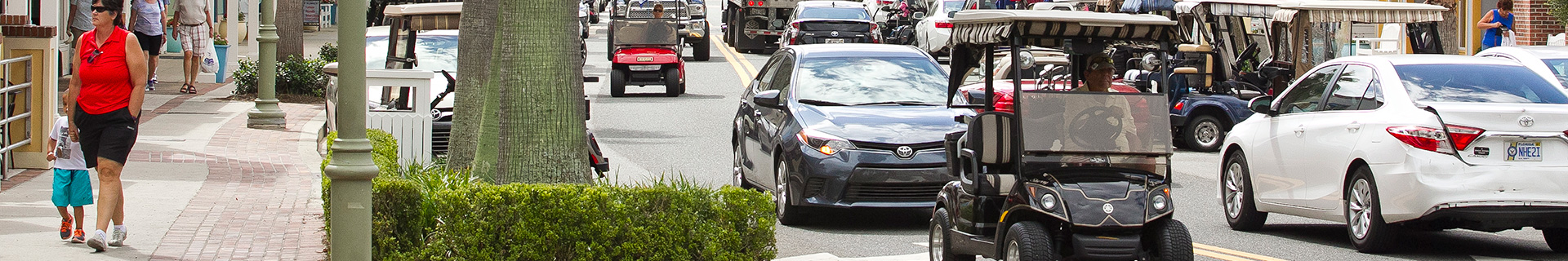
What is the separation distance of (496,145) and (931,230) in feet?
7.65

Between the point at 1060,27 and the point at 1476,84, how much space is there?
2.88 meters

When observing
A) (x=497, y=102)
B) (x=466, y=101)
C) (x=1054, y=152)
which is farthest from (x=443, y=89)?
(x=1054, y=152)

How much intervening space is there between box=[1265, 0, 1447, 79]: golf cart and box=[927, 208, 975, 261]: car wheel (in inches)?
319

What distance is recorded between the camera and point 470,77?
10.2 meters

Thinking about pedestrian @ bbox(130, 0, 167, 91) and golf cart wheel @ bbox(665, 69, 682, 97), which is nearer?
pedestrian @ bbox(130, 0, 167, 91)

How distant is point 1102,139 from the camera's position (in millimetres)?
7609

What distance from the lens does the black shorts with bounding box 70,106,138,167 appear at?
840cm

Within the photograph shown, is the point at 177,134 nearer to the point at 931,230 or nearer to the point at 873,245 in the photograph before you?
the point at 873,245

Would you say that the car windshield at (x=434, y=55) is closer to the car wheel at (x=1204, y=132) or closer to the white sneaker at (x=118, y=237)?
the white sneaker at (x=118, y=237)

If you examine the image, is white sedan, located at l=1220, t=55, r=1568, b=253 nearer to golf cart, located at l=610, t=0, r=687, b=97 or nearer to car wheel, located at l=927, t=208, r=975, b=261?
car wheel, located at l=927, t=208, r=975, b=261

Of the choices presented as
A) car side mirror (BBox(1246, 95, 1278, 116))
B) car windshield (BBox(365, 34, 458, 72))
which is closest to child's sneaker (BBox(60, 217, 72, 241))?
car windshield (BBox(365, 34, 458, 72))

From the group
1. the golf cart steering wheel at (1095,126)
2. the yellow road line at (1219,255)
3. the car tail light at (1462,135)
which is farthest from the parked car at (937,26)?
the golf cart steering wheel at (1095,126)

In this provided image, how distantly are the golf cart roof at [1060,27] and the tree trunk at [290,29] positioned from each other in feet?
50.2

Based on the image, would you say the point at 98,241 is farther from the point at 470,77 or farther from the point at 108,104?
the point at 470,77
